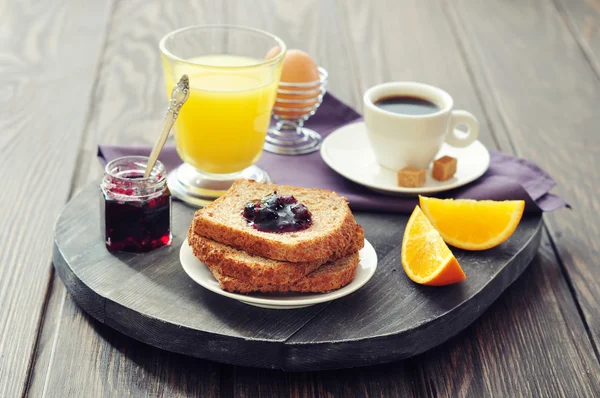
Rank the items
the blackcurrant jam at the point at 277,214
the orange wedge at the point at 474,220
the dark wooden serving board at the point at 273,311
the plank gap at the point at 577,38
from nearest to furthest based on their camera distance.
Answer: the dark wooden serving board at the point at 273,311, the blackcurrant jam at the point at 277,214, the orange wedge at the point at 474,220, the plank gap at the point at 577,38

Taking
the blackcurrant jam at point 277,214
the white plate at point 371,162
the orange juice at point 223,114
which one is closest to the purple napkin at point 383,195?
the white plate at point 371,162

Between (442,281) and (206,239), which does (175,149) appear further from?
(442,281)

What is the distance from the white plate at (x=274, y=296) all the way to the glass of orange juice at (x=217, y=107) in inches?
16.0

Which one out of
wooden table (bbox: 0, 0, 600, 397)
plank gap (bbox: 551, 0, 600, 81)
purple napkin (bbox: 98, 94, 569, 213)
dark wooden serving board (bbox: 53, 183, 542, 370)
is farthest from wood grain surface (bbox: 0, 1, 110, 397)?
plank gap (bbox: 551, 0, 600, 81)

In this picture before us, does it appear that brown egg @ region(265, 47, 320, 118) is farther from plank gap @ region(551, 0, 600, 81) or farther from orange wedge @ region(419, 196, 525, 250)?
plank gap @ region(551, 0, 600, 81)

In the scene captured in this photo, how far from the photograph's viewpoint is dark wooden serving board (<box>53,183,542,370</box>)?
1.64 meters

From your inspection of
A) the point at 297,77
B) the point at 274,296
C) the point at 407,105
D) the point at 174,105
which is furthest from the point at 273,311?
the point at 297,77

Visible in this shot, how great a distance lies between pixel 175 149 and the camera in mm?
2453

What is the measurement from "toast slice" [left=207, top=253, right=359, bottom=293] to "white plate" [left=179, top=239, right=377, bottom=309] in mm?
12

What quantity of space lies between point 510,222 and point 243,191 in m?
0.66

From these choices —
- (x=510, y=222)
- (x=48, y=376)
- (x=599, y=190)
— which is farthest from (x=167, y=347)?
(x=599, y=190)

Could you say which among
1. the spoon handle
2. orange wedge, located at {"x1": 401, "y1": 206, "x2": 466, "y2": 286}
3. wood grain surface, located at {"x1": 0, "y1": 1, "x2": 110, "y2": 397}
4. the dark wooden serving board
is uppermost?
the spoon handle

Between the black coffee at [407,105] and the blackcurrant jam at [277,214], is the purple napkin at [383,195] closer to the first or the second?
the black coffee at [407,105]

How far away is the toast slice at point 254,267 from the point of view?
169 centimetres
